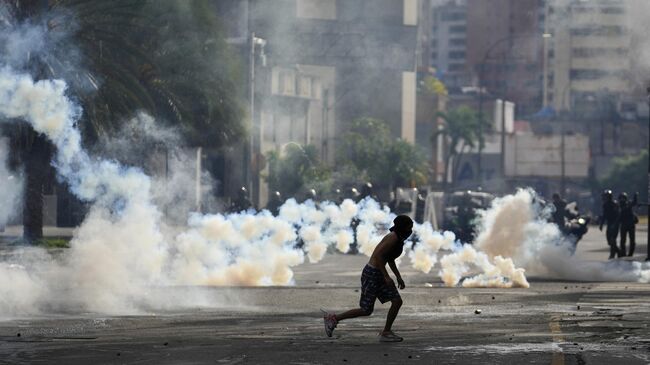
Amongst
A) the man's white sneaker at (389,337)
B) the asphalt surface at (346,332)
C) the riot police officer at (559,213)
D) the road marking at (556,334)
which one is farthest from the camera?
the riot police officer at (559,213)

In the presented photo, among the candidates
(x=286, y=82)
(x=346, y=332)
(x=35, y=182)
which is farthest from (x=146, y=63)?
(x=286, y=82)

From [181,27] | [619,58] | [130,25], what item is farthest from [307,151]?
[130,25]

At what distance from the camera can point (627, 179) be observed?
416ft

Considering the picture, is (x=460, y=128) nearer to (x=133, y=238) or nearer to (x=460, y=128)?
(x=460, y=128)

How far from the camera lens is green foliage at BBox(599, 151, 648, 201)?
12475 cm

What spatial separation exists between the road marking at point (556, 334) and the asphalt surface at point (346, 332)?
0.01 meters

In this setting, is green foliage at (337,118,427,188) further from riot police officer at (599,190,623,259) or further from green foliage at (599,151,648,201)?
riot police officer at (599,190,623,259)

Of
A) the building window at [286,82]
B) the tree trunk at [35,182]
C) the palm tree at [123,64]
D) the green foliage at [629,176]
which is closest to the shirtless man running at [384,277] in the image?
the palm tree at [123,64]

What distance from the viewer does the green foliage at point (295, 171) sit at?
62.3m

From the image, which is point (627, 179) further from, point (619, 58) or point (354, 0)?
point (619, 58)

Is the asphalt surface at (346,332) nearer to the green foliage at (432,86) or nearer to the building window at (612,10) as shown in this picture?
the building window at (612,10)

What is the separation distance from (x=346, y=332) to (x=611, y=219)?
23.2 meters

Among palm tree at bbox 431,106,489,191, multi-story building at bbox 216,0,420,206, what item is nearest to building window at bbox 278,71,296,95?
multi-story building at bbox 216,0,420,206

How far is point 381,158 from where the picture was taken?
93.9 metres
